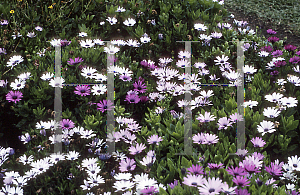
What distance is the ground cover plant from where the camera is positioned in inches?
80.6

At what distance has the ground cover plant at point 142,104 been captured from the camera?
2.05m

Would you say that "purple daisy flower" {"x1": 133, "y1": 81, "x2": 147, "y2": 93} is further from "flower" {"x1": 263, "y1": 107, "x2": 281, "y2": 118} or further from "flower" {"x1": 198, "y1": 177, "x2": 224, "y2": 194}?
"flower" {"x1": 198, "y1": 177, "x2": 224, "y2": 194}

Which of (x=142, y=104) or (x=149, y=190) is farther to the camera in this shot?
(x=142, y=104)

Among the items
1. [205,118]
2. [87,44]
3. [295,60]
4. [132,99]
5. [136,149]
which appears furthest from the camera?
[87,44]

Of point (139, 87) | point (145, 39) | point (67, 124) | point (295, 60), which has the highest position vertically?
point (145, 39)

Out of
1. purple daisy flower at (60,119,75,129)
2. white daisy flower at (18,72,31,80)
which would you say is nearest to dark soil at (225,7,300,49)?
white daisy flower at (18,72,31,80)

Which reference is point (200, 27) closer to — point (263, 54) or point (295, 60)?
point (263, 54)

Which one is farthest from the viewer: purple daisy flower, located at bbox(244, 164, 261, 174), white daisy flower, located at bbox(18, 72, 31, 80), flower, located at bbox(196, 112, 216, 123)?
white daisy flower, located at bbox(18, 72, 31, 80)

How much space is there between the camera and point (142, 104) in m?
2.91

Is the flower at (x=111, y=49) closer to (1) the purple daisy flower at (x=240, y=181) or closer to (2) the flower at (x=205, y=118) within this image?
(2) the flower at (x=205, y=118)

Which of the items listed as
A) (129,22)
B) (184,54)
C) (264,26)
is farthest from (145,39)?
(264,26)

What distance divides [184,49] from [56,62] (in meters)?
1.54

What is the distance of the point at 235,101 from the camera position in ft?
8.87

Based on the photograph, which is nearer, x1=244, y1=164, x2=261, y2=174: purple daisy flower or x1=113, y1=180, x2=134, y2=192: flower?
x1=244, y1=164, x2=261, y2=174: purple daisy flower
